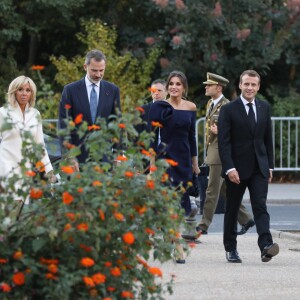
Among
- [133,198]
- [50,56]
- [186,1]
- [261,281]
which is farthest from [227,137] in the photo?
[50,56]

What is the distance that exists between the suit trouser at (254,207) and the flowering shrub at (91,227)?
4.15 m

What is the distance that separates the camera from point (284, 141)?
22.4 m

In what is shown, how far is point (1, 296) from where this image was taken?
6.71 meters

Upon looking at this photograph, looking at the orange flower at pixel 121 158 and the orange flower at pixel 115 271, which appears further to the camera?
the orange flower at pixel 121 158

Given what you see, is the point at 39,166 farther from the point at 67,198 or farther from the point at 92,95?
the point at 92,95

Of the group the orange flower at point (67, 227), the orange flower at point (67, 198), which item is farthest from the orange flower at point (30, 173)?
the orange flower at point (67, 227)

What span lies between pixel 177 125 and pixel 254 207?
1144 mm

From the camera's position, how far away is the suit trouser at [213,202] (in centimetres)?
1386

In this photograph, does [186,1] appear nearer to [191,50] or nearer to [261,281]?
[191,50]

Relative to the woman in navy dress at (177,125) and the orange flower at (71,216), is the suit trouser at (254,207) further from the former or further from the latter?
the orange flower at (71,216)

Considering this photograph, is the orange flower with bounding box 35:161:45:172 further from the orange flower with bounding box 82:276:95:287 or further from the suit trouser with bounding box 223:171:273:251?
the suit trouser with bounding box 223:171:273:251

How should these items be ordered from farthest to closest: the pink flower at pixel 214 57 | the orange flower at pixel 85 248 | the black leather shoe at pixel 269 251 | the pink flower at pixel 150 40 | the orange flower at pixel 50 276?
the pink flower at pixel 150 40, the pink flower at pixel 214 57, the black leather shoe at pixel 269 251, the orange flower at pixel 85 248, the orange flower at pixel 50 276

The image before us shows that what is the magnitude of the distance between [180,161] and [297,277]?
2103 mm

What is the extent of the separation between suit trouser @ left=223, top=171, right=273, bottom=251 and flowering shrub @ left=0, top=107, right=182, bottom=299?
4.15 metres
